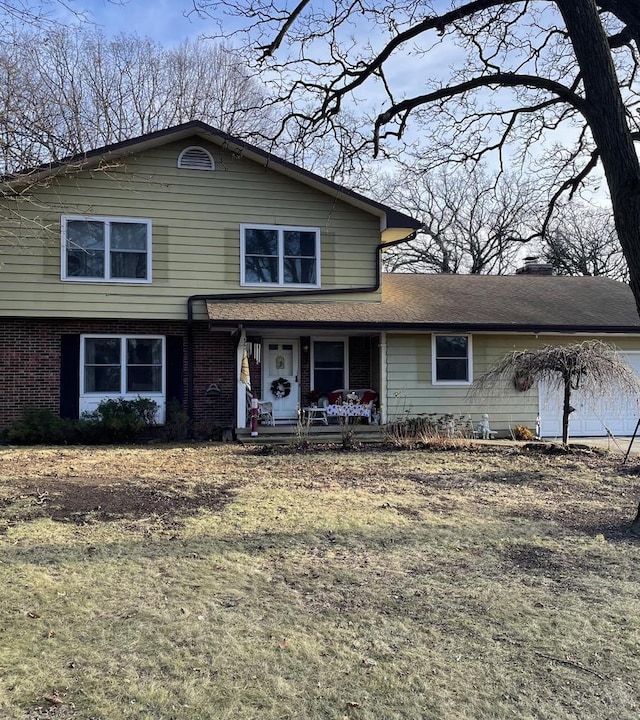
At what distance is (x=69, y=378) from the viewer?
13.8 meters

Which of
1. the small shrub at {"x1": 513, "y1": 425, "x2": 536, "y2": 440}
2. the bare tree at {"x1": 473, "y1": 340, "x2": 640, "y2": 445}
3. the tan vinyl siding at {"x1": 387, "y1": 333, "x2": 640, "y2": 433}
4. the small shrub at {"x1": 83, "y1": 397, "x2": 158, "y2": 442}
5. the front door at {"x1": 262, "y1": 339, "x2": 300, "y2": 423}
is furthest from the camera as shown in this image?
the front door at {"x1": 262, "y1": 339, "x2": 300, "y2": 423}

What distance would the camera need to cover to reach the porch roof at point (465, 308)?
13555mm

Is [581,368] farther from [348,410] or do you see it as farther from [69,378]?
[69,378]

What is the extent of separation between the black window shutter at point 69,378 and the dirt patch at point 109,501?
5514 millimetres

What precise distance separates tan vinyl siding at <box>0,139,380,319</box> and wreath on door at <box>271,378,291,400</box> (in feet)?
7.90

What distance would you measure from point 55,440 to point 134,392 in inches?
79.9

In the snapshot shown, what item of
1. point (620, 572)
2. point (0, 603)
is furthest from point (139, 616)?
point (620, 572)

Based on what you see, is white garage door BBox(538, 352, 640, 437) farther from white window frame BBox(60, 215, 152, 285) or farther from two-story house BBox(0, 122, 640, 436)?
white window frame BBox(60, 215, 152, 285)

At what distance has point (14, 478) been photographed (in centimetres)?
881

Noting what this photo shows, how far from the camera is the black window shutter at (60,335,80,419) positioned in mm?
13751

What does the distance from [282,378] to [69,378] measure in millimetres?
4852

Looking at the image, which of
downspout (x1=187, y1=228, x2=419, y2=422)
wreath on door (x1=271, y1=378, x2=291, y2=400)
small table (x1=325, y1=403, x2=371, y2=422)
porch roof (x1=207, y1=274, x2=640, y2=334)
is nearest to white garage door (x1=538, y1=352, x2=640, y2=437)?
porch roof (x1=207, y1=274, x2=640, y2=334)

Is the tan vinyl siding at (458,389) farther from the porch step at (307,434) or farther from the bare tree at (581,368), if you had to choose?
the bare tree at (581,368)

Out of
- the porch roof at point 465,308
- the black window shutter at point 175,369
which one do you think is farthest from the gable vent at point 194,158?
the black window shutter at point 175,369
